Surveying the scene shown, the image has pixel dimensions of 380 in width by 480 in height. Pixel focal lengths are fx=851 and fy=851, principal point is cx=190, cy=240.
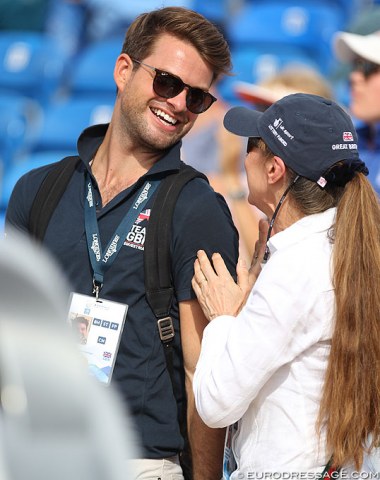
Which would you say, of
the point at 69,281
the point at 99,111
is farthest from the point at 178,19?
the point at 99,111

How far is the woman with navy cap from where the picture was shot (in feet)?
6.51

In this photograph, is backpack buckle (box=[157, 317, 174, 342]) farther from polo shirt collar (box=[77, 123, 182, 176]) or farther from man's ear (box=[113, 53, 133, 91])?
man's ear (box=[113, 53, 133, 91])

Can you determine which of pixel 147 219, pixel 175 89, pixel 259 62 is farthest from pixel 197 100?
pixel 259 62

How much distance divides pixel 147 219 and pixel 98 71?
16.4 ft

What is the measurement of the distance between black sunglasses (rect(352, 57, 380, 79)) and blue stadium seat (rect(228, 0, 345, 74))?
3314mm

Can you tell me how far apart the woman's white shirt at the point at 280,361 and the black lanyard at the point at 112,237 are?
0.42m

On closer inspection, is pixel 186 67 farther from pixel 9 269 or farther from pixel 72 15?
pixel 72 15

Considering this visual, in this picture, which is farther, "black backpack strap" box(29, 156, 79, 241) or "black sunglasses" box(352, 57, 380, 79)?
"black sunglasses" box(352, 57, 380, 79)

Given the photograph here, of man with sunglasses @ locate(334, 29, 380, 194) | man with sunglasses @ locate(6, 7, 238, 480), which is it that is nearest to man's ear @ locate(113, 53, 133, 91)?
man with sunglasses @ locate(6, 7, 238, 480)

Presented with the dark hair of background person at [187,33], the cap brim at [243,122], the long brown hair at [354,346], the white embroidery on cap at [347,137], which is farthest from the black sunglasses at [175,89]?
the long brown hair at [354,346]

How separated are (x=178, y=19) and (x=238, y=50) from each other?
476 cm

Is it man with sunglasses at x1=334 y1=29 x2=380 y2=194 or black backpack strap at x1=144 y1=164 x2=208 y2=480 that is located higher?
man with sunglasses at x1=334 y1=29 x2=380 y2=194

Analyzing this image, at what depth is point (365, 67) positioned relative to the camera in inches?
145

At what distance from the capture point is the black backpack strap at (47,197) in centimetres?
254
